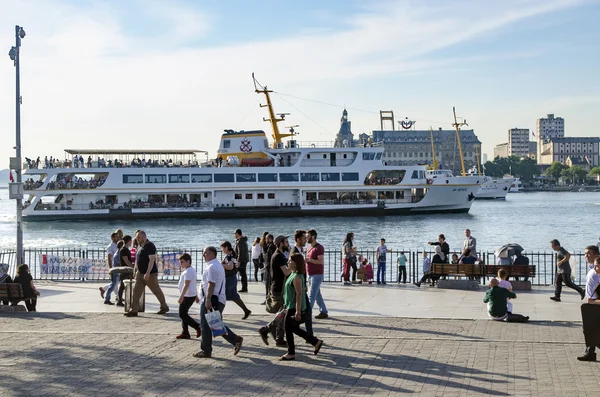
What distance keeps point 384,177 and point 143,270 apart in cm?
5817

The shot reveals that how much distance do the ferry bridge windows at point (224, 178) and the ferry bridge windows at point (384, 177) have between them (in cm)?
1190

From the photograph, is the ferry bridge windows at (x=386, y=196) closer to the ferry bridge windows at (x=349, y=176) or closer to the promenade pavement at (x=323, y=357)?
the ferry bridge windows at (x=349, y=176)

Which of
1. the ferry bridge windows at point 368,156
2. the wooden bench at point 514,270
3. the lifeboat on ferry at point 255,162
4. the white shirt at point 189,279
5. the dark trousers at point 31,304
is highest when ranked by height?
the ferry bridge windows at point 368,156

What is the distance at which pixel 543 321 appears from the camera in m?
13.9

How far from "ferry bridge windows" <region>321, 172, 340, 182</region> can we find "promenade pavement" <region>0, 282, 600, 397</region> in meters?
54.0

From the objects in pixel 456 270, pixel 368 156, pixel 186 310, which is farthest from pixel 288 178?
pixel 186 310

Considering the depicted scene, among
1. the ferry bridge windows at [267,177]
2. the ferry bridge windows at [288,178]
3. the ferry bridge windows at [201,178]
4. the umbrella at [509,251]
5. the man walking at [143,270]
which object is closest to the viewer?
the man walking at [143,270]

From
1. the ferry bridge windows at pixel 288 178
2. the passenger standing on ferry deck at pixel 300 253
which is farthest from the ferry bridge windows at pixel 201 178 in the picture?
the passenger standing on ferry deck at pixel 300 253

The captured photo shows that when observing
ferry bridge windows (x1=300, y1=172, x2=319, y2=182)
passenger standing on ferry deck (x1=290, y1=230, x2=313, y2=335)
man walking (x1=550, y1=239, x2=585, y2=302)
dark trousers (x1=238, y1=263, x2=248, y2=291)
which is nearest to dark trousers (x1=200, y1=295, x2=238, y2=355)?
passenger standing on ferry deck (x1=290, y1=230, x2=313, y2=335)

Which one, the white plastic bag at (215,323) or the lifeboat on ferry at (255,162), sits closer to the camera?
the white plastic bag at (215,323)

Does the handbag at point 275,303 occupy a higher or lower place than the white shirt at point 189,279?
lower

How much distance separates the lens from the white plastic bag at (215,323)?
35.6 ft

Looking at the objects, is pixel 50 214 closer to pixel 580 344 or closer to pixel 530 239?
pixel 530 239

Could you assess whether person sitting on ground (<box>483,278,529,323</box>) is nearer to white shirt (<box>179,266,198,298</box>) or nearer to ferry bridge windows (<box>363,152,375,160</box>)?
white shirt (<box>179,266,198,298</box>)
